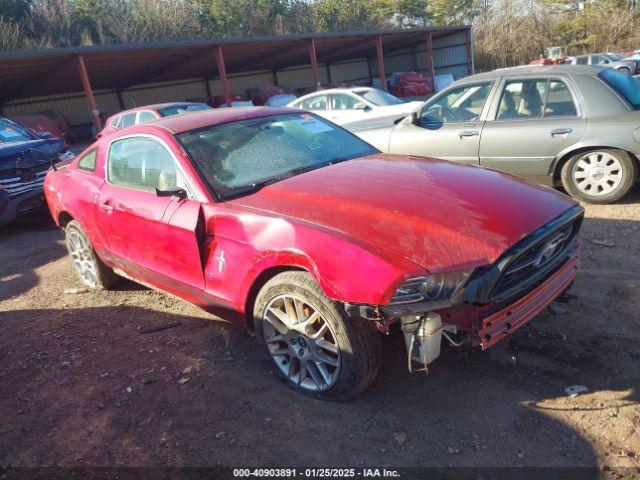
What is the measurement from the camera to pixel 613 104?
5.39 metres

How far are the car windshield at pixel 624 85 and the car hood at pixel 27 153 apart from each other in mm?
7845

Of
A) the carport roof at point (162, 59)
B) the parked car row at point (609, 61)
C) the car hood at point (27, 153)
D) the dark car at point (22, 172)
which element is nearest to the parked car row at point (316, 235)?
the dark car at point (22, 172)

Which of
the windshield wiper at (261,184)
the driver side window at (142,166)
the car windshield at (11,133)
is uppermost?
the car windshield at (11,133)

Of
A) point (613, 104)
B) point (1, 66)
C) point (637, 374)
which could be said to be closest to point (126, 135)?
point (637, 374)

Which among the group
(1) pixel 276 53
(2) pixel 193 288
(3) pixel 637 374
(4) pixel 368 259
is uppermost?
(1) pixel 276 53

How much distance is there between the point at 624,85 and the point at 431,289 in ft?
15.6

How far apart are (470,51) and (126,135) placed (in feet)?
94.0

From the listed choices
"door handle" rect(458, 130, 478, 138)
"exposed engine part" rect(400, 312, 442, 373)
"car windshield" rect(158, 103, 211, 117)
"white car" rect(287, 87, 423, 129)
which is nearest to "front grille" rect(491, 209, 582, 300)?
"exposed engine part" rect(400, 312, 442, 373)

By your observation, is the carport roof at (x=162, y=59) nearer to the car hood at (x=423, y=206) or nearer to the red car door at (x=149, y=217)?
the red car door at (x=149, y=217)

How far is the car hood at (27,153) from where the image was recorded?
7351 mm

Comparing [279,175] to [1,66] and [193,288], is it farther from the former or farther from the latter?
[1,66]

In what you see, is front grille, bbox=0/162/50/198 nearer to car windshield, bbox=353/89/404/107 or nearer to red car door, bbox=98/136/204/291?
red car door, bbox=98/136/204/291

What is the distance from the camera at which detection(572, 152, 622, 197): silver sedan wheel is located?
5.41 metres

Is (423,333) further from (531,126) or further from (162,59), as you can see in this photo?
(162,59)
